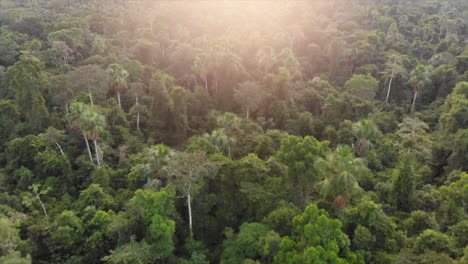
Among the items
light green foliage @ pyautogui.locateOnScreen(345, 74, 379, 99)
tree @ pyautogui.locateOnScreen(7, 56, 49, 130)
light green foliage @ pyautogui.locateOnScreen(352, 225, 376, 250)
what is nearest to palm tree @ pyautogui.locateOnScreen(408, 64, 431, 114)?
light green foliage @ pyautogui.locateOnScreen(345, 74, 379, 99)

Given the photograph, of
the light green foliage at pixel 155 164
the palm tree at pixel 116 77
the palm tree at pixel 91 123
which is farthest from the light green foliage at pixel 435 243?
the palm tree at pixel 116 77

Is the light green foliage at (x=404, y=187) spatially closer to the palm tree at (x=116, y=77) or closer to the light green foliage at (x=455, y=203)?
the light green foliage at (x=455, y=203)

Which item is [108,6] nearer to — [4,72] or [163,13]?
[163,13]

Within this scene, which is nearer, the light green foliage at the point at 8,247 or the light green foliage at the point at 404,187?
the light green foliage at the point at 8,247

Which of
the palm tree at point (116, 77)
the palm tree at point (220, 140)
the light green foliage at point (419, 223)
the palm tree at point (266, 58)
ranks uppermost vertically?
the palm tree at point (266, 58)

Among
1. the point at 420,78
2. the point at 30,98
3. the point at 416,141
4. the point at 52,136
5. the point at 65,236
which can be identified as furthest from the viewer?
the point at 420,78

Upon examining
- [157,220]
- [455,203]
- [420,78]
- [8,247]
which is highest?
[420,78]

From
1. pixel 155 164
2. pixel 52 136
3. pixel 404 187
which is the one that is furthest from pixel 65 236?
pixel 404 187

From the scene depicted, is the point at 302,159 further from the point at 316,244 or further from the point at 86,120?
the point at 86,120
